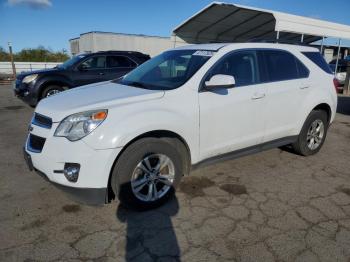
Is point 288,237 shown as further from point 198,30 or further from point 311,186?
point 198,30

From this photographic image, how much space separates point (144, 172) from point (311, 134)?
3103 mm

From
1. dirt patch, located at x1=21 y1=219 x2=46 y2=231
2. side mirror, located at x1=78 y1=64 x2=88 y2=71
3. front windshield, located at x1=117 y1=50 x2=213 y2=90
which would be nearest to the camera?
dirt patch, located at x1=21 y1=219 x2=46 y2=231

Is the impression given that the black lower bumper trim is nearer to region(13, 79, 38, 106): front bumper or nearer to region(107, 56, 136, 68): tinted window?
region(13, 79, 38, 106): front bumper

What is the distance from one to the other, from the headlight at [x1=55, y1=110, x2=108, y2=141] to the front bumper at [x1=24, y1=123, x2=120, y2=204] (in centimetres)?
6

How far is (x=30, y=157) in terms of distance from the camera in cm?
A: 321

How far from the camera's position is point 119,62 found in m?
9.68

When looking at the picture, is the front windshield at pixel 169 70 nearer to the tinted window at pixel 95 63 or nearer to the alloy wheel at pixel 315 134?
the alloy wheel at pixel 315 134

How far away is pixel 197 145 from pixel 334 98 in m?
2.91

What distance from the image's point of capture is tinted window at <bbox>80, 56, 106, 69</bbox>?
9.37 meters

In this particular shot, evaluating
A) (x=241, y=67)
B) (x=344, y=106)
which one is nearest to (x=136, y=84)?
(x=241, y=67)

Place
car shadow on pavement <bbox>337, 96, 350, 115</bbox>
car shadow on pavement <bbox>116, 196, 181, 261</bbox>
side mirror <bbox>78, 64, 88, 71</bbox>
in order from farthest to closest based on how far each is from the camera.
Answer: car shadow on pavement <bbox>337, 96, 350, 115</bbox>
side mirror <bbox>78, 64, 88, 71</bbox>
car shadow on pavement <bbox>116, 196, 181, 261</bbox>

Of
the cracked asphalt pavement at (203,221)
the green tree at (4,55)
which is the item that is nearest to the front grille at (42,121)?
the cracked asphalt pavement at (203,221)

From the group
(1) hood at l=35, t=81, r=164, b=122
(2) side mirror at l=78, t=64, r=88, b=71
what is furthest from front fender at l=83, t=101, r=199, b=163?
(2) side mirror at l=78, t=64, r=88, b=71

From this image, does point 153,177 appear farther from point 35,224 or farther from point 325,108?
point 325,108
